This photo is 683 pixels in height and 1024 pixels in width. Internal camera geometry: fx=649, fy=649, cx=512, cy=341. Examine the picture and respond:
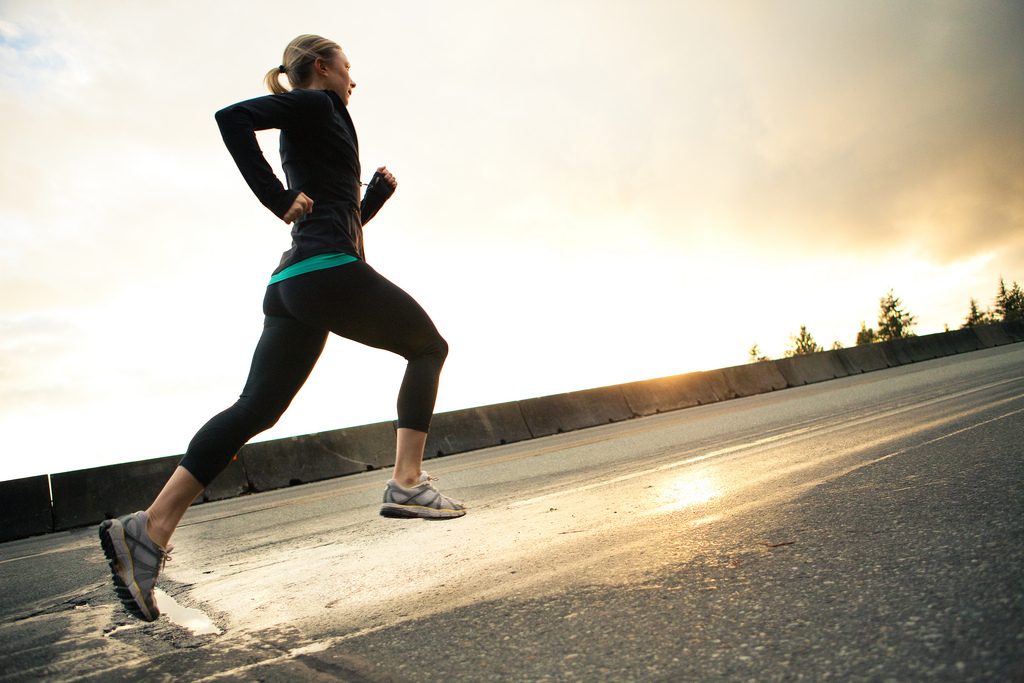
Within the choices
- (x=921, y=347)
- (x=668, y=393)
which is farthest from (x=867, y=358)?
(x=668, y=393)

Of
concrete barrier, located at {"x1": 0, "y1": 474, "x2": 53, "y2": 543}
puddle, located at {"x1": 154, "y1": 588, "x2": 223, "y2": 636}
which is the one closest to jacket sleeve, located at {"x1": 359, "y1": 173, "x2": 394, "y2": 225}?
puddle, located at {"x1": 154, "y1": 588, "x2": 223, "y2": 636}

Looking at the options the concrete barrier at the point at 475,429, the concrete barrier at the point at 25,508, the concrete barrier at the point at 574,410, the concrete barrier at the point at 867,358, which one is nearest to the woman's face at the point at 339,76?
the concrete barrier at the point at 25,508

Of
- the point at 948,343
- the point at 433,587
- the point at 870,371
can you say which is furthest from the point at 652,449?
the point at 948,343

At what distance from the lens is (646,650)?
1.56 metres

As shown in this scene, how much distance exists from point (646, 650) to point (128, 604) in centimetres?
186

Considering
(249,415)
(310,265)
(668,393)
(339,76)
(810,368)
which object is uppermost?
(339,76)

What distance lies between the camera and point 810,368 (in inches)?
787

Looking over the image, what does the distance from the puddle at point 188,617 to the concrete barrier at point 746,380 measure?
16252mm

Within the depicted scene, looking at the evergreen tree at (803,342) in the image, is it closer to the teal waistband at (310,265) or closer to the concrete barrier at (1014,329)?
the concrete barrier at (1014,329)

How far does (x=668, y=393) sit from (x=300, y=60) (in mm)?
14734

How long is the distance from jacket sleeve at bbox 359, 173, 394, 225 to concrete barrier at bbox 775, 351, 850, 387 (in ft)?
58.7

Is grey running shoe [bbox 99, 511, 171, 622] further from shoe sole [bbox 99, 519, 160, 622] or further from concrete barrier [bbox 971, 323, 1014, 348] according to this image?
concrete barrier [bbox 971, 323, 1014, 348]

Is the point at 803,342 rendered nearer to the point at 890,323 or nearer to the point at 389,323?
the point at 890,323

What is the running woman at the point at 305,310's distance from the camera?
2.52 metres
